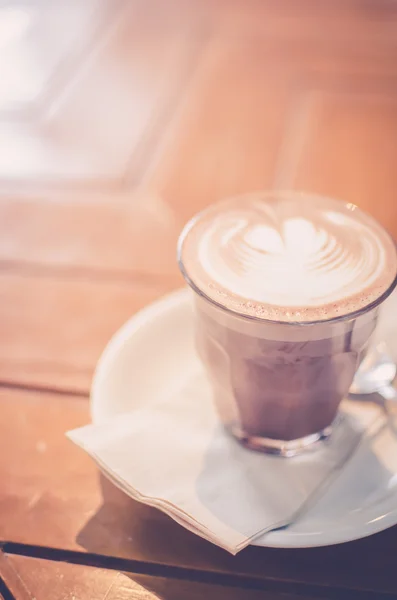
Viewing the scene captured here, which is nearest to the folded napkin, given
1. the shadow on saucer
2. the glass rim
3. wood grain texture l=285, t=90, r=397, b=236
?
the shadow on saucer

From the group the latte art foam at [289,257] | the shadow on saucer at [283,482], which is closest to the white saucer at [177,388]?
the shadow on saucer at [283,482]

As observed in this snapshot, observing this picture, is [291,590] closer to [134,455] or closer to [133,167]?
[134,455]

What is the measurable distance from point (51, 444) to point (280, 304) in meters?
0.21

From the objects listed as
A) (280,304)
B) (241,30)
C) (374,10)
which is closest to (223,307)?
(280,304)

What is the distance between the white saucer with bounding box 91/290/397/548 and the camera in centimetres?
38

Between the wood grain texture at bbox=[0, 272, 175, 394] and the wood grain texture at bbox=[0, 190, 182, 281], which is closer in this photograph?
the wood grain texture at bbox=[0, 272, 175, 394]

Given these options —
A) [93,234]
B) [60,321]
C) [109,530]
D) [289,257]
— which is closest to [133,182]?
[93,234]

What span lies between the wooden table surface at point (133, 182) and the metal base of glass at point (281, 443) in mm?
87

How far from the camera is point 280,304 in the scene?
0.41m

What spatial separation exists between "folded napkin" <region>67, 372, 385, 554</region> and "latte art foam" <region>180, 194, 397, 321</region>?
112 millimetres

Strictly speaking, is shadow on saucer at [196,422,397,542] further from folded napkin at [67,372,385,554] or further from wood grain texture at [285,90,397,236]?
wood grain texture at [285,90,397,236]

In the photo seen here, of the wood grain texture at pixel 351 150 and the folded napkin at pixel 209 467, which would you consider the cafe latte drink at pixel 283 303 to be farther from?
the wood grain texture at pixel 351 150

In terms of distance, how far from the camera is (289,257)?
0.45m

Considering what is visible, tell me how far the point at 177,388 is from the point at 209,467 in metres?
0.09
